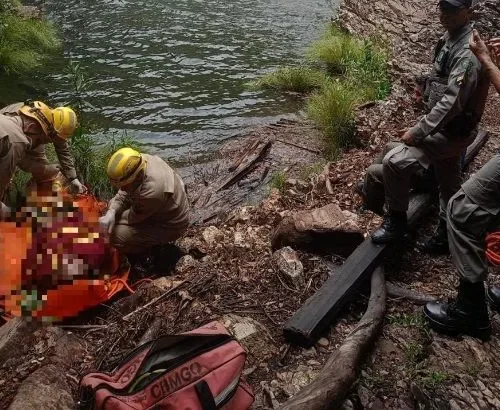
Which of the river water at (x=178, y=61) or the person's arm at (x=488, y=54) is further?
the river water at (x=178, y=61)

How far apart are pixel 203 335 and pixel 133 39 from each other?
1250 centimetres

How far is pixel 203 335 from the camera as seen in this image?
9.93 ft

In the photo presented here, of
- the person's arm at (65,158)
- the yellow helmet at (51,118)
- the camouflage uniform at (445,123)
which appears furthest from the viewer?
the person's arm at (65,158)

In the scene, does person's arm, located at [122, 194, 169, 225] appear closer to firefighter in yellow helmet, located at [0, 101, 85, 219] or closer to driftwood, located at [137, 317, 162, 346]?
firefighter in yellow helmet, located at [0, 101, 85, 219]

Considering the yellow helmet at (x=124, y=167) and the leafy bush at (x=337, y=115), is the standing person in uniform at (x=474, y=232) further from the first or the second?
the leafy bush at (x=337, y=115)

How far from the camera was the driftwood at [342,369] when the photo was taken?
2.90 meters

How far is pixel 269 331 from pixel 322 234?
114 centimetres

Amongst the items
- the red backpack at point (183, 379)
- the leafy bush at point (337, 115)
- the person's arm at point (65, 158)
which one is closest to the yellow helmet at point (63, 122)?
the person's arm at point (65, 158)

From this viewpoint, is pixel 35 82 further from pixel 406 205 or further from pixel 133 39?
pixel 406 205

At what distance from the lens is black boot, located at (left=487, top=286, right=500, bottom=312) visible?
376cm

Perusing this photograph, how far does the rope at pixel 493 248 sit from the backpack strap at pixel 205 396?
2.58 metres

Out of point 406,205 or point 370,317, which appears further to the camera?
point 406,205

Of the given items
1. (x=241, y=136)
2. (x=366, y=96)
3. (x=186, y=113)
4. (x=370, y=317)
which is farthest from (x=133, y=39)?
(x=370, y=317)

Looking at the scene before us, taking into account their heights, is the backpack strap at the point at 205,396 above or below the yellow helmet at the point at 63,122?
above
